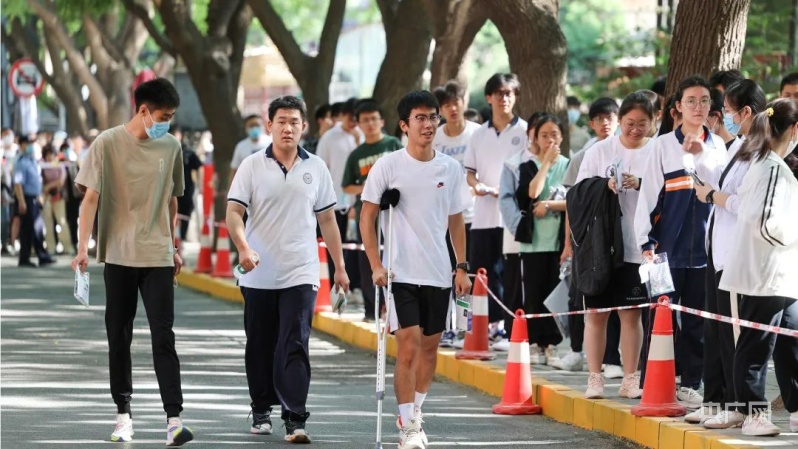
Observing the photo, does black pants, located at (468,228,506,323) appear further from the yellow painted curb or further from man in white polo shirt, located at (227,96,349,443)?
man in white polo shirt, located at (227,96,349,443)

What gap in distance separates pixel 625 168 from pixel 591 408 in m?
1.53

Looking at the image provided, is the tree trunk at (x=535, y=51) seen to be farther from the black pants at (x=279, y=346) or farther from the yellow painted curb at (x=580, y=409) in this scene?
the black pants at (x=279, y=346)

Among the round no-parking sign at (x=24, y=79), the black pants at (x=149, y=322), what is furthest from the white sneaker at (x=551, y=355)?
the round no-parking sign at (x=24, y=79)

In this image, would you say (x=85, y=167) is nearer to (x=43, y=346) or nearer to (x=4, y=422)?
(x=4, y=422)

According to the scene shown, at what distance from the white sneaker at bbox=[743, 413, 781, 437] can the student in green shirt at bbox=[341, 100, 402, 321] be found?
6.89 m

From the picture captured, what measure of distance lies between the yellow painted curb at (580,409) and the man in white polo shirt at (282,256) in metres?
1.77

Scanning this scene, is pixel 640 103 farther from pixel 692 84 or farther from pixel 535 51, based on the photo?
pixel 535 51

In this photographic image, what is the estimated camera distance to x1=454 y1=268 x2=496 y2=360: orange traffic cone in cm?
1266

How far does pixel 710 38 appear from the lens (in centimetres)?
1216

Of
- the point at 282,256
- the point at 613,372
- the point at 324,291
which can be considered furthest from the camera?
the point at 324,291

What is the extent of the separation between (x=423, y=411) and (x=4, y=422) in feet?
9.00

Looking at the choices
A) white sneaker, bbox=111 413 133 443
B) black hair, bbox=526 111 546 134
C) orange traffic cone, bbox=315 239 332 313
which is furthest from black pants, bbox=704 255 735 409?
orange traffic cone, bbox=315 239 332 313

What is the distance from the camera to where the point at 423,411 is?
36.6ft

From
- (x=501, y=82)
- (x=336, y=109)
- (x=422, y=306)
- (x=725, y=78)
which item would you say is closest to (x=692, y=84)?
(x=725, y=78)
